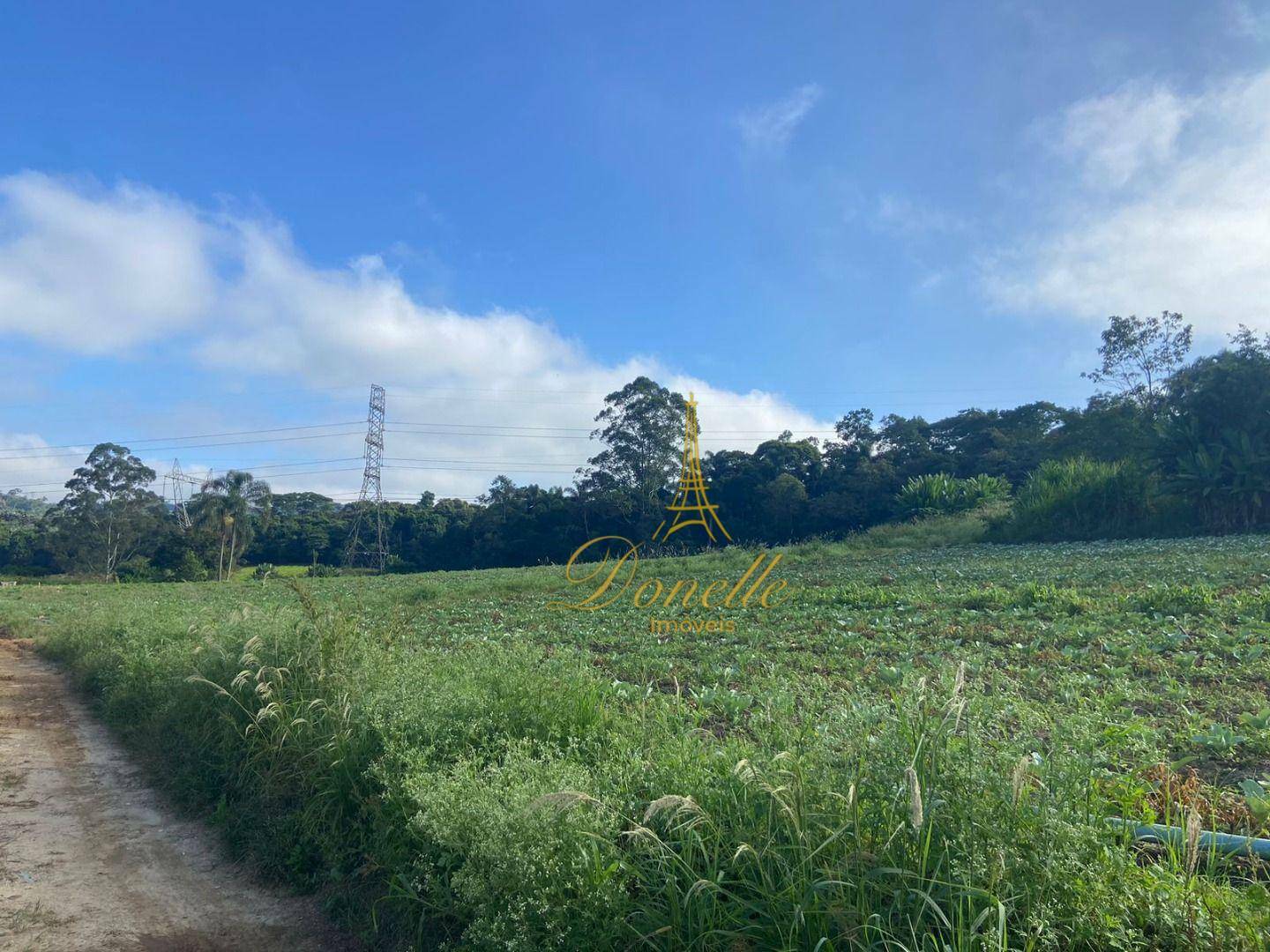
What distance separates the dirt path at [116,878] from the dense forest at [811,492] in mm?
14294

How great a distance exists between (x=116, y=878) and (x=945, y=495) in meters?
29.3

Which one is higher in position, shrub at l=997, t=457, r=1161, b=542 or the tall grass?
shrub at l=997, t=457, r=1161, b=542

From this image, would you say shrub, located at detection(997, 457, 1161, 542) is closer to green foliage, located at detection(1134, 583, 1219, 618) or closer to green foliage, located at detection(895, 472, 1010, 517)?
green foliage, located at detection(895, 472, 1010, 517)

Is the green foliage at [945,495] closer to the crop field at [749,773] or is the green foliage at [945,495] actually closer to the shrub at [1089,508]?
the shrub at [1089,508]

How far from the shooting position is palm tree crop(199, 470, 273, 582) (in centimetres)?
4366

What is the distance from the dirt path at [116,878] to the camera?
3.54 m

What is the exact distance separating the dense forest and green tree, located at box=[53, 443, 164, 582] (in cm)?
8

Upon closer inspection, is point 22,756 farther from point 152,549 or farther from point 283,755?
point 152,549

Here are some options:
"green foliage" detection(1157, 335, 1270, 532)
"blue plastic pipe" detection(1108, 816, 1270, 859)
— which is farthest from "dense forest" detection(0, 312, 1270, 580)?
"blue plastic pipe" detection(1108, 816, 1270, 859)

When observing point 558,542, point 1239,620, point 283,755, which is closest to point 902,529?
point 558,542

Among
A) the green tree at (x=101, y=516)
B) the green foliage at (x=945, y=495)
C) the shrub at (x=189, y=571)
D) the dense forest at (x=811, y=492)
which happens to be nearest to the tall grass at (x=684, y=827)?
the dense forest at (x=811, y=492)

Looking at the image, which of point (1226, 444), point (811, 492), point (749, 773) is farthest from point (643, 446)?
point (749, 773)

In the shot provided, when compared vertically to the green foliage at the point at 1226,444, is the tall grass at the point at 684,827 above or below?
below

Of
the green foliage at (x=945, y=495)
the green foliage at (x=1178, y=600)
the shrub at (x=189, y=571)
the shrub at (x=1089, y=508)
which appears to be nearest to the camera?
the green foliage at (x=1178, y=600)
